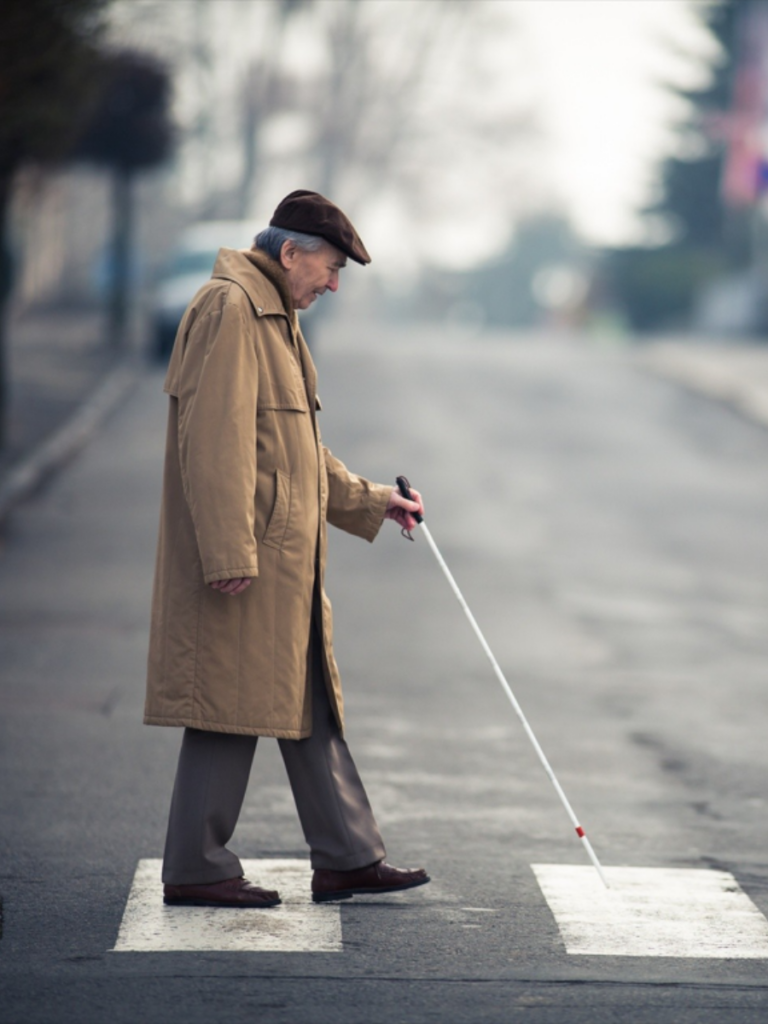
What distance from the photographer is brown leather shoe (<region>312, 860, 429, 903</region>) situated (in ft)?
17.5

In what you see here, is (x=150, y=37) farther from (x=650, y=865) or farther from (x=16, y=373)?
(x=650, y=865)

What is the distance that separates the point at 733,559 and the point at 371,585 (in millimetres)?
3051

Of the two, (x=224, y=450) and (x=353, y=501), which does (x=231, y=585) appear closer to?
(x=224, y=450)

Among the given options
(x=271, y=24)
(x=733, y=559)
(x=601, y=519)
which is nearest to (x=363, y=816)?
(x=733, y=559)

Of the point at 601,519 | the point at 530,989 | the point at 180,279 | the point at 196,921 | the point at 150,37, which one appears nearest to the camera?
the point at 530,989

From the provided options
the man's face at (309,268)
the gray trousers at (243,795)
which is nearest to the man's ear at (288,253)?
the man's face at (309,268)

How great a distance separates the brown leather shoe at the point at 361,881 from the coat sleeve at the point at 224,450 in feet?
3.02

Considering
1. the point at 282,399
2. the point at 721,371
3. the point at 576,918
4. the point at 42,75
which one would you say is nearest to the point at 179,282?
the point at 721,371

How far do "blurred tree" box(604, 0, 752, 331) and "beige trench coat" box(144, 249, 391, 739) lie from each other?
42.6 metres

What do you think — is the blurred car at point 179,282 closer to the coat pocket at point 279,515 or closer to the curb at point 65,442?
the curb at point 65,442

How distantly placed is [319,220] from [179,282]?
21.9 meters

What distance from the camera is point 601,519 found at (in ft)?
51.1

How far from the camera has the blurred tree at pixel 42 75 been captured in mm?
13023

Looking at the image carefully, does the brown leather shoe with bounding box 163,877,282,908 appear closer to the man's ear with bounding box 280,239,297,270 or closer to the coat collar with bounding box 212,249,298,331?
the coat collar with bounding box 212,249,298,331
